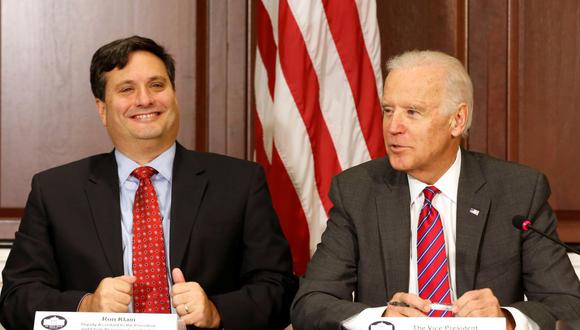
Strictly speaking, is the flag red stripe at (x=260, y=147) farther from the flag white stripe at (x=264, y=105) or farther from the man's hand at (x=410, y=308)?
the man's hand at (x=410, y=308)

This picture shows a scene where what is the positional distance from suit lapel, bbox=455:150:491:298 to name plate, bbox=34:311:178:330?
0.85m

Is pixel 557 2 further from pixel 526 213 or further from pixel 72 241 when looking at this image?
pixel 72 241

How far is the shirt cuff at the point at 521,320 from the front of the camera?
2.13m

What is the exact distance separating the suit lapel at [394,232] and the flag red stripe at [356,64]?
622 mm

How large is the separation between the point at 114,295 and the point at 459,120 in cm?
105

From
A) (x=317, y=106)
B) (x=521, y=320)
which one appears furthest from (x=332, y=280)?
(x=317, y=106)

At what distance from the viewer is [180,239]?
8.30 feet

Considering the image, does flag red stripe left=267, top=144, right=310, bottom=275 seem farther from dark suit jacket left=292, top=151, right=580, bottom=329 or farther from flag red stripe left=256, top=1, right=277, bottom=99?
dark suit jacket left=292, top=151, right=580, bottom=329

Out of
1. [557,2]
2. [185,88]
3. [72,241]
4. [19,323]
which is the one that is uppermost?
[557,2]

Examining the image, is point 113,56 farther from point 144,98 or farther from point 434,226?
point 434,226

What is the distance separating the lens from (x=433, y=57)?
2.42 m

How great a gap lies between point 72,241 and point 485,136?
5.60 ft

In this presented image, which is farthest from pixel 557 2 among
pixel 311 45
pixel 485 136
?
pixel 311 45

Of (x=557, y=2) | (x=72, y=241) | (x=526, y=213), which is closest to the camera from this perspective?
(x=526, y=213)
